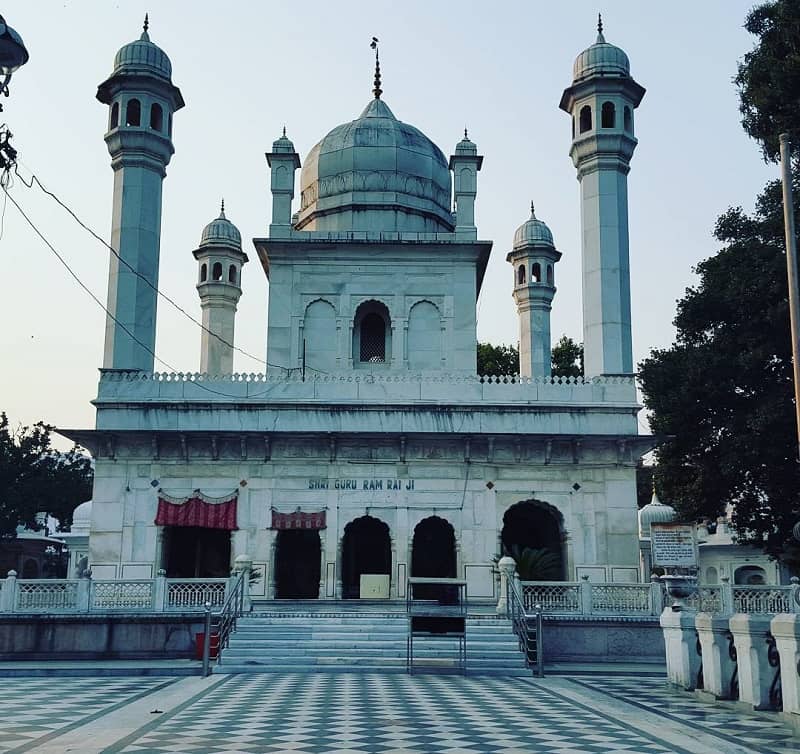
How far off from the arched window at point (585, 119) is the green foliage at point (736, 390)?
16.8ft

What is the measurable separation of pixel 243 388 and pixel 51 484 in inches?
921

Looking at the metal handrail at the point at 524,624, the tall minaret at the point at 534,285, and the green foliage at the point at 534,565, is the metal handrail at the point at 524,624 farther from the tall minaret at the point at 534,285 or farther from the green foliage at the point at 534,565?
the tall minaret at the point at 534,285

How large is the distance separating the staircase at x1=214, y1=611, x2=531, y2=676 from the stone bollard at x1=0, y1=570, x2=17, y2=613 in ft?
16.5

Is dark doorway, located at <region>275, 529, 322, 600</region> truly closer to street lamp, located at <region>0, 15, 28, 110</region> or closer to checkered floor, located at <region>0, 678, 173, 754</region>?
checkered floor, located at <region>0, 678, 173, 754</region>

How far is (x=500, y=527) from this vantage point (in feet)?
87.9

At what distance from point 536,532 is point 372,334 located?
832 cm

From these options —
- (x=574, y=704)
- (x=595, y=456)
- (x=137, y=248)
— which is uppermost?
(x=137, y=248)

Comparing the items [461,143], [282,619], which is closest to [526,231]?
[461,143]

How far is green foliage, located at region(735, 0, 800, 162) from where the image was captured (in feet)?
75.4

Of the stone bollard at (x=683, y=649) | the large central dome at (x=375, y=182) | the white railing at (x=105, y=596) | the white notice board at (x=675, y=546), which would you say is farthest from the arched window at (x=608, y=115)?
the stone bollard at (x=683, y=649)

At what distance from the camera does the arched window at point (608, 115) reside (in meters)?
30.0

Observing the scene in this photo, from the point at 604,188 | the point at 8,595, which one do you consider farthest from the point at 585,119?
the point at 8,595

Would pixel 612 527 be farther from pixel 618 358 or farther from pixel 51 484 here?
pixel 51 484

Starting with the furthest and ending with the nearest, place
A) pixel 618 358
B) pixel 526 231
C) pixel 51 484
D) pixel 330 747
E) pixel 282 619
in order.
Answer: pixel 51 484 → pixel 526 231 → pixel 618 358 → pixel 282 619 → pixel 330 747
